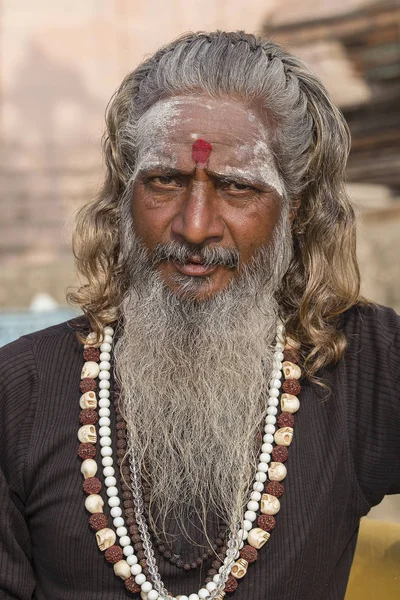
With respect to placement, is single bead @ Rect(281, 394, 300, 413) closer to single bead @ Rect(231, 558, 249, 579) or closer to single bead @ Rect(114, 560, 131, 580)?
single bead @ Rect(231, 558, 249, 579)

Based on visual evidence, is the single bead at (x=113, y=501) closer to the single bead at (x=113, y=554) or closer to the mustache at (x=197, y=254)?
the single bead at (x=113, y=554)

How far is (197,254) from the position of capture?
2.58m

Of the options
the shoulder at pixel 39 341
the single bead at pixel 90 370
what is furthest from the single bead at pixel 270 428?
the shoulder at pixel 39 341

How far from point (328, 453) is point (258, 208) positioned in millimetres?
Result: 738

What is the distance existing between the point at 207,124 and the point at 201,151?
93 mm

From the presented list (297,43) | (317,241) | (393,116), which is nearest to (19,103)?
(297,43)

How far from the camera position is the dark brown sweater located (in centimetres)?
256

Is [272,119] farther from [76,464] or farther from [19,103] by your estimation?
[19,103]

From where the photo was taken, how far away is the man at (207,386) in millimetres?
2574

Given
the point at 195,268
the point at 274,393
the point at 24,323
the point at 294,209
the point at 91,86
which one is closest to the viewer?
the point at 195,268

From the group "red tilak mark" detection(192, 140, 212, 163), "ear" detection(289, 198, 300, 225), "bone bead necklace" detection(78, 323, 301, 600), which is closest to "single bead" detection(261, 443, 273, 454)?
"bone bead necklace" detection(78, 323, 301, 600)

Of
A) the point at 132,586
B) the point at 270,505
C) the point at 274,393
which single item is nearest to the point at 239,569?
the point at 270,505

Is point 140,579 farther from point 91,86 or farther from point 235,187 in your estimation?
point 91,86

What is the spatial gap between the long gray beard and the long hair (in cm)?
14
